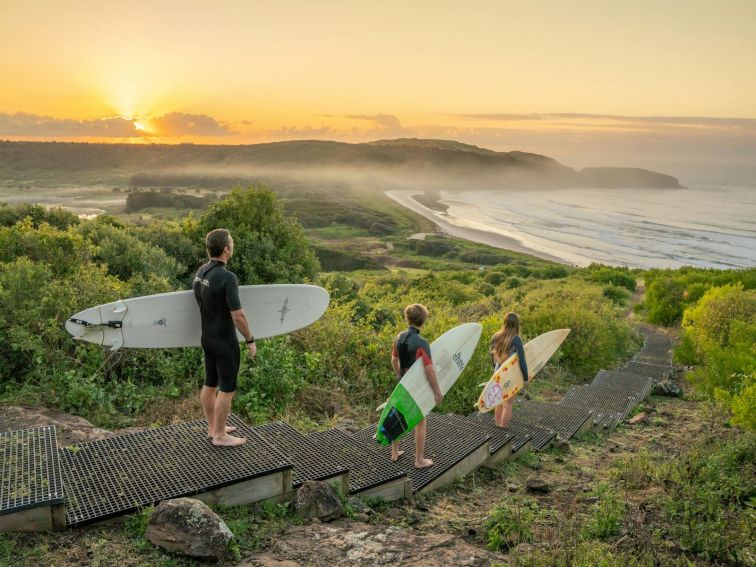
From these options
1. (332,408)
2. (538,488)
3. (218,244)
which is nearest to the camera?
(218,244)

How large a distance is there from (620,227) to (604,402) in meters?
81.1

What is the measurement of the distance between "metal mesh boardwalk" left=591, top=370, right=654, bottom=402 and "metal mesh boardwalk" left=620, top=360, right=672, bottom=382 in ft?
5.09

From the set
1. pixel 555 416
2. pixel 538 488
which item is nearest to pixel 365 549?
pixel 538 488

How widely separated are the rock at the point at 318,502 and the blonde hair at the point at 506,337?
3.92 metres

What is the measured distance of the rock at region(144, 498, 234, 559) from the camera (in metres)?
3.74

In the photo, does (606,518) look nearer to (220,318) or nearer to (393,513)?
(393,513)

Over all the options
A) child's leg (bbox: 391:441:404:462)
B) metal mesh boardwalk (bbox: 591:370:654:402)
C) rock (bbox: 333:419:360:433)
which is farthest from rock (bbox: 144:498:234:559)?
metal mesh boardwalk (bbox: 591:370:654:402)

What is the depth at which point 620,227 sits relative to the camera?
8606 cm

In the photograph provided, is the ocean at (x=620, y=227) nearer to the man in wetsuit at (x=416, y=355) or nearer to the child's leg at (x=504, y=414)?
the child's leg at (x=504, y=414)

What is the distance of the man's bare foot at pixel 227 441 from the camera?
5207 millimetres

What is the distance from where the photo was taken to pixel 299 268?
1459cm

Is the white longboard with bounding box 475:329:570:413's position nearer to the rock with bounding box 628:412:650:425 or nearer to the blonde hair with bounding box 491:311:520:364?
the blonde hair with bounding box 491:311:520:364

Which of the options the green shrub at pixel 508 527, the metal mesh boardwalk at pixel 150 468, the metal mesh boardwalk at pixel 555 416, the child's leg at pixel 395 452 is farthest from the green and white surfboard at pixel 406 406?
the metal mesh boardwalk at pixel 555 416

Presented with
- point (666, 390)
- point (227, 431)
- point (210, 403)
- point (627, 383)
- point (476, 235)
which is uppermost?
point (210, 403)
